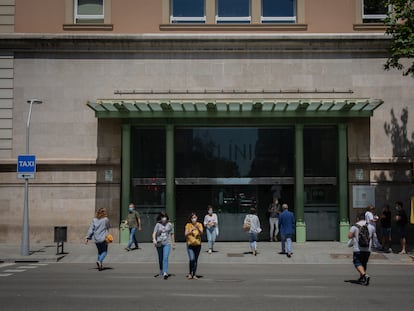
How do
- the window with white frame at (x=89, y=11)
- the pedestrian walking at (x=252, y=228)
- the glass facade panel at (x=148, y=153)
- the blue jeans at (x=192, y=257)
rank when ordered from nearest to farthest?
the blue jeans at (x=192, y=257) → the pedestrian walking at (x=252, y=228) → the glass facade panel at (x=148, y=153) → the window with white frame at (x=89, y=11)

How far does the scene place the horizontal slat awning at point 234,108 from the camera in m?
22.6

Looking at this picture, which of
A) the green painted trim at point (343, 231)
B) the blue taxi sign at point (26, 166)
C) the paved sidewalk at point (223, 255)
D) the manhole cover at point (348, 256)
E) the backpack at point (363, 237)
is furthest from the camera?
the green painted trim at point (343, 231)

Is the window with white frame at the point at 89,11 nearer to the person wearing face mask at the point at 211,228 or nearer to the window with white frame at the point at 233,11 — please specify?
the window with white frame at the point at 233,11

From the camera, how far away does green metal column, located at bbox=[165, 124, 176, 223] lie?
23.2 m

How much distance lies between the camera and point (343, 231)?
76.0 feet

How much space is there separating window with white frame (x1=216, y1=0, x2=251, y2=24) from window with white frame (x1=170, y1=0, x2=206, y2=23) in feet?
2.36

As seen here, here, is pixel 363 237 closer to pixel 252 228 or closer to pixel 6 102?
pixel 252 228

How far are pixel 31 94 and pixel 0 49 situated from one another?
2345mm

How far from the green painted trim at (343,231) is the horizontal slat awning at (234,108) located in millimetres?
4583

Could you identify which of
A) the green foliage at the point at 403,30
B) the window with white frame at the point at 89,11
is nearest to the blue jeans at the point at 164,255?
the green foliage at the point at 403,30

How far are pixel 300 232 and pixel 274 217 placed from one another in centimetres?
126

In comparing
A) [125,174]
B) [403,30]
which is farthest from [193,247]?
[403,30]

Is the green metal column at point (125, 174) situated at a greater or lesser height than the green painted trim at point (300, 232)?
greater

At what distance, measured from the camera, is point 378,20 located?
24.5 meters
